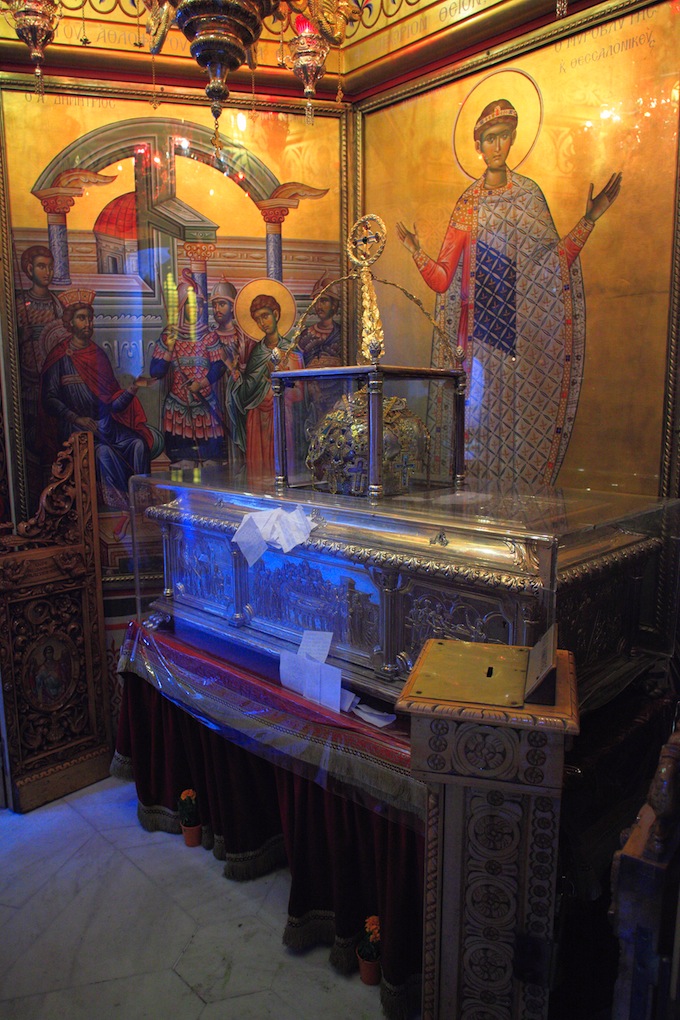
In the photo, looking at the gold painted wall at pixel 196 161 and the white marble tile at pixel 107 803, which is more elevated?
the gold painted wall at pixel 196 161

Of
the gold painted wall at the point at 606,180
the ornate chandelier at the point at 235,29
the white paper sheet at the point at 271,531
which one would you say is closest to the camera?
the ornate chandelier at the point at 235,29

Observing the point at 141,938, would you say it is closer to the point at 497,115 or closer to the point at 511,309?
the point at 511,309

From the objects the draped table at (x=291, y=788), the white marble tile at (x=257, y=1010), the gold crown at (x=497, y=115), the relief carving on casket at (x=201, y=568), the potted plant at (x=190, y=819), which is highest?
the gold crown at (x=497, y=115)

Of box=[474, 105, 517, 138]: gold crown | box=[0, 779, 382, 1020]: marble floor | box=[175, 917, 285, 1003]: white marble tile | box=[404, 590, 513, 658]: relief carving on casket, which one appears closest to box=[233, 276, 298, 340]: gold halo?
box=[474, 105, 517, 138]: gold crown

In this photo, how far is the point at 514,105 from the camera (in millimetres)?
3217

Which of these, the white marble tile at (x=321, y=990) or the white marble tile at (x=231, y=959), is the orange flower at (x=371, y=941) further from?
the white marble tile at (x=231, y=959)

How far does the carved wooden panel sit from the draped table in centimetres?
36

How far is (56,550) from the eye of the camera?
3574mm

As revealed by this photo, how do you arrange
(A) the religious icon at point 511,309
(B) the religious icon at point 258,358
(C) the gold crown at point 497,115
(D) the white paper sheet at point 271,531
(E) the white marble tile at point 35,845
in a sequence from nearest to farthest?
(D) the white paper sheet at point 271,531, (E) the white marble tile at point 35,845, (A) the religious icon at point 511,309, (C) the gold crown at point 497,115, (B) the religious icon at point 258,358

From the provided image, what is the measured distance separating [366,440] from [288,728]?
1.06 meters

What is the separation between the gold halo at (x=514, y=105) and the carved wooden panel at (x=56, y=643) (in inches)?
91.2

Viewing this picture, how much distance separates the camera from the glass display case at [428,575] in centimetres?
198

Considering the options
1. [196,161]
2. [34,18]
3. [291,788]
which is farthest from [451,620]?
[196,161]

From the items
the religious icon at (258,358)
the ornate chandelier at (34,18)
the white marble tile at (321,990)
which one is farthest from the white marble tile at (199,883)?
the ornate chandelier at (34,18)
